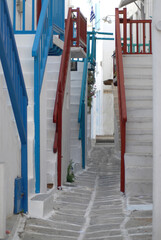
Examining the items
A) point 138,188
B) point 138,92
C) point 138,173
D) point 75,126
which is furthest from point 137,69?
point 138,188

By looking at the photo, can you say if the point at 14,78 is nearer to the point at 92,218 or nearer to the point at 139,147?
the point at 92,218

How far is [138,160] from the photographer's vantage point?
876 centimetres

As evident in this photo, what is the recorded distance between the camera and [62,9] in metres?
9.84

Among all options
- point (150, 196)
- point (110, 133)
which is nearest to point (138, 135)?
point (150, 196)

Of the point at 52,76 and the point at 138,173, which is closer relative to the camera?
the point at 138,173

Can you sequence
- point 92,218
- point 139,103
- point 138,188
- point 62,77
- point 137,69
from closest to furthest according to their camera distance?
point 92,218 → point 138,188 → point 62,77 → point 139,103 → point 137,69

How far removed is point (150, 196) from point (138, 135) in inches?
74.4

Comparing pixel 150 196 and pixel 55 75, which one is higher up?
pixel 55 75

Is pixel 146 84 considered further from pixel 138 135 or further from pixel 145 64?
pixel 138 135

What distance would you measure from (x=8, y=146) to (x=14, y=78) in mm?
824

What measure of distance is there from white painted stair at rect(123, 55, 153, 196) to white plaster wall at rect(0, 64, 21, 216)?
121 inches

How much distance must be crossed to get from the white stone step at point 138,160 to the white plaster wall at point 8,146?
3063mm

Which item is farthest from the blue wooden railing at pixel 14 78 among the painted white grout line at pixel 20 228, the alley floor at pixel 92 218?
the alley floor at pixel 92 218

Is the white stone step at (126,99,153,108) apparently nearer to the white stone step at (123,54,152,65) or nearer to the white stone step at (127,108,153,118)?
the white stone step at (127,108,153,118)
